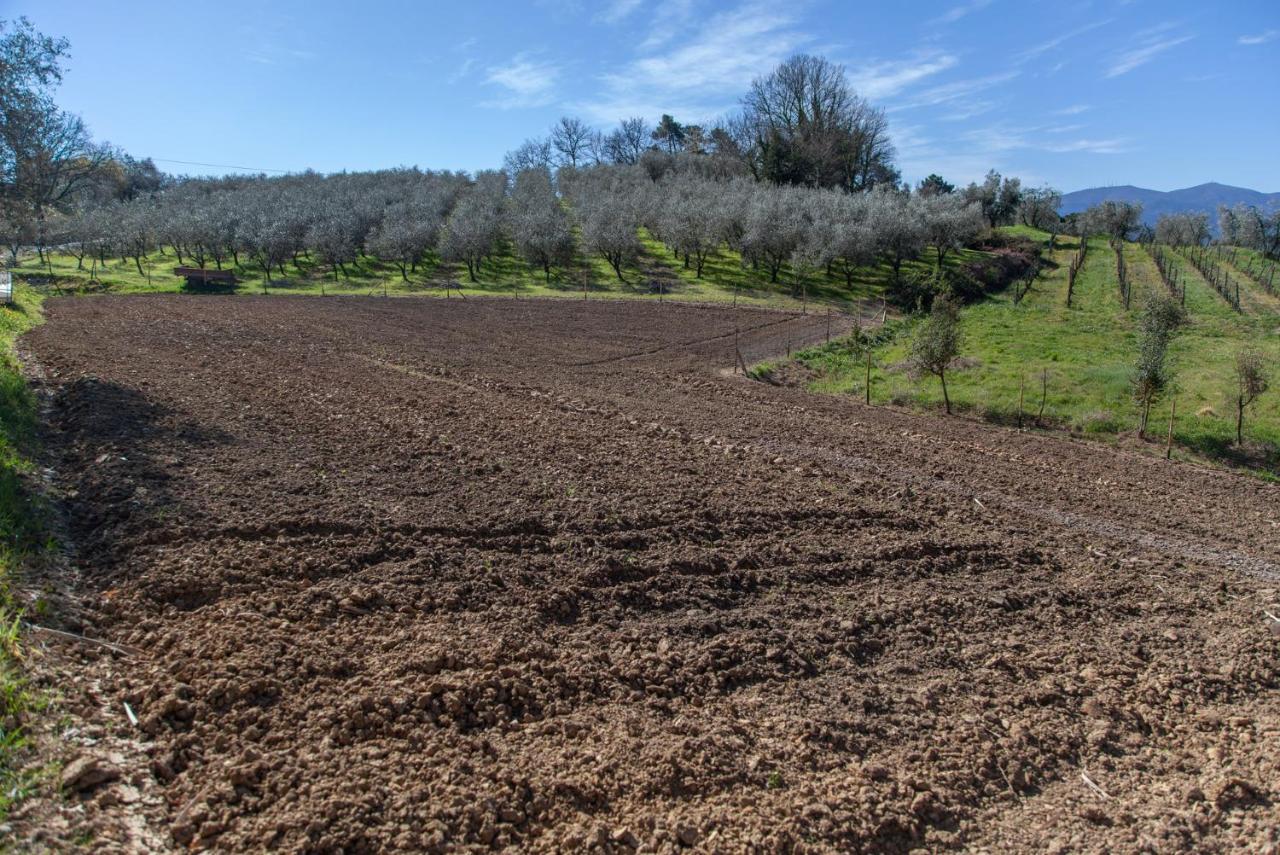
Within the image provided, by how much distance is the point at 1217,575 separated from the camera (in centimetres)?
1270

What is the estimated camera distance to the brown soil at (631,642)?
20.7 feet

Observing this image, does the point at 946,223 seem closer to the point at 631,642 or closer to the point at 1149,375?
the point at 1149,375

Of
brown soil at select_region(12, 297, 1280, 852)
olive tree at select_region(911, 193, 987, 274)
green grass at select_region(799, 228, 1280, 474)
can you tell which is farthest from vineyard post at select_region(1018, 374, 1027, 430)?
olive tree at select_region(911, 193, 987, 274)

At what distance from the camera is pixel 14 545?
923cm

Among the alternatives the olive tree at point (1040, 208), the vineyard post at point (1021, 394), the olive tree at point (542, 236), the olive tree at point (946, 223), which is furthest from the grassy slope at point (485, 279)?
the olive tree at point (1040, 208)

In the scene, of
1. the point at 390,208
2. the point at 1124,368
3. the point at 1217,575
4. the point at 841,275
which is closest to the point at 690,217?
the point at 841,275

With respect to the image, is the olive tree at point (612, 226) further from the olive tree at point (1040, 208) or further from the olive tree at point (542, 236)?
the olive tree at point (1040, 208)

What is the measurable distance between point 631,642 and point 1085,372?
2508 cm

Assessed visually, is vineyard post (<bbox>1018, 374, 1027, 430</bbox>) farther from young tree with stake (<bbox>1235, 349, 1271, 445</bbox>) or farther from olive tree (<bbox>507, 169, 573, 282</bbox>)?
olive tree (<bbox>507, 169, 573, 282</bbox>)

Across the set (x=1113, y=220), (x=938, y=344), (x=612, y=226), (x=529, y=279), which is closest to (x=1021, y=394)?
(x=938, y=344)

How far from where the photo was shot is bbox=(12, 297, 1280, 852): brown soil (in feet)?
20.7

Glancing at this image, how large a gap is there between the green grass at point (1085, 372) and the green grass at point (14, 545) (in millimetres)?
23674

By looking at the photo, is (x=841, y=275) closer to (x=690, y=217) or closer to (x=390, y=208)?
(x=690, y=217)

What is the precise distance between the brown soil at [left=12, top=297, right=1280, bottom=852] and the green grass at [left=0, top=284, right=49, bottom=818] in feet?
1.15
